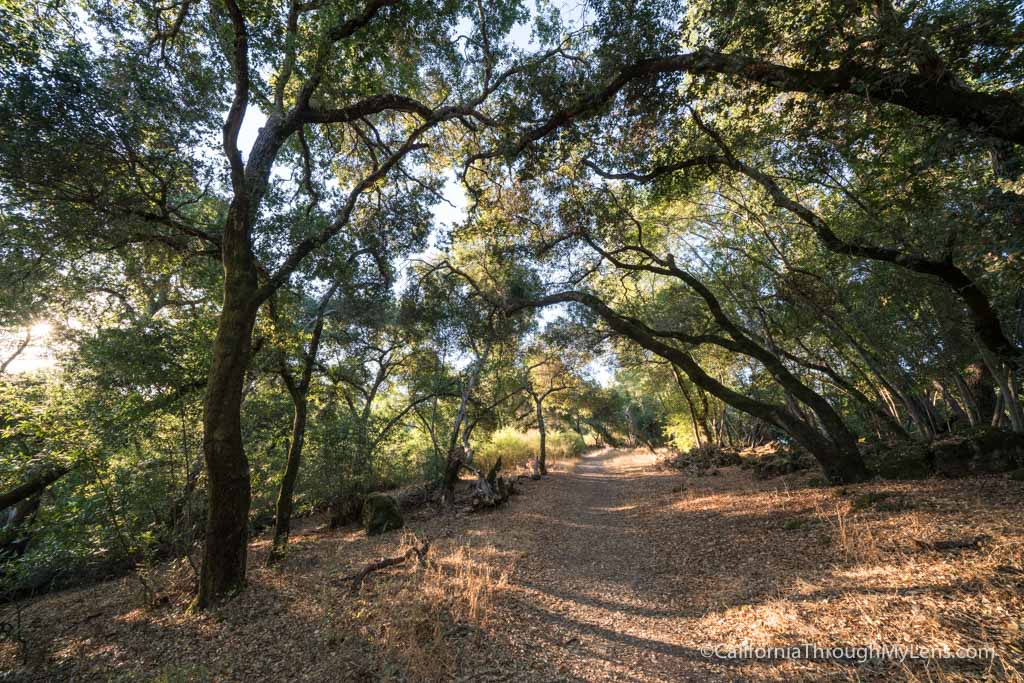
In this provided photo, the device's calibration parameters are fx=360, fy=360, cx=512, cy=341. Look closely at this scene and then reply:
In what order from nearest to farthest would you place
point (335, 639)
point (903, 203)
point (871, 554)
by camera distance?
1. point (335, 639)
2. point (871, 554)
3. point (903, 203)

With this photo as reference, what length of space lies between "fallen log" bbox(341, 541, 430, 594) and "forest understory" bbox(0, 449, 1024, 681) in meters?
0.14

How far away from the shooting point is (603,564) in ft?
20.6

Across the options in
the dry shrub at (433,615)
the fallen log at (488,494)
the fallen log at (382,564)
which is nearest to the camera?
the dry shrub at (433,615)

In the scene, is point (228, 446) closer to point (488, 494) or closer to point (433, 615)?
point (433, 615)

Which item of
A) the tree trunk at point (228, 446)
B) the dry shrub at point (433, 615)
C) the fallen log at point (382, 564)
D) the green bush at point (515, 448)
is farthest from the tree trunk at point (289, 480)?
the green bush at point (515, 448)

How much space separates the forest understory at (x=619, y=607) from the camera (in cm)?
319

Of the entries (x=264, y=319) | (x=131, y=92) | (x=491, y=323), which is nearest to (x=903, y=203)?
(x=491, y=323)

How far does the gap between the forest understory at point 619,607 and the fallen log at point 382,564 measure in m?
0.14

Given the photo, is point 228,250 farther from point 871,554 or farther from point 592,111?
point 871,554

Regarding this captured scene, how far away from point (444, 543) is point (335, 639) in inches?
140

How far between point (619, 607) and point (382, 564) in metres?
3.73

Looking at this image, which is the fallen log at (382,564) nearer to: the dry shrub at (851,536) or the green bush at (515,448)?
the dry shrub at (851,536)

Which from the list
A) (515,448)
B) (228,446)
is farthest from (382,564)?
(515,448)

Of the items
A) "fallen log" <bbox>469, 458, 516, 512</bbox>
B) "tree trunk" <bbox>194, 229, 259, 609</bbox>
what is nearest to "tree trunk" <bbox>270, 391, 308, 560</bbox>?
"tree trunk" <bbox>194, 229, 259, 609</bbox>
